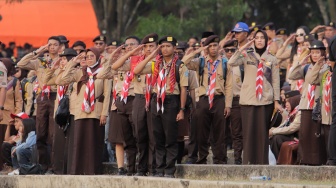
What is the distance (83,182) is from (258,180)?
266 cm

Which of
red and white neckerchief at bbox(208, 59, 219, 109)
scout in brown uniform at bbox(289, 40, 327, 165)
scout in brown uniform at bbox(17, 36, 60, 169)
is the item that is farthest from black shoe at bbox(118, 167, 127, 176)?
scout in brown uniform at bbox(289, 40, 327, 165)

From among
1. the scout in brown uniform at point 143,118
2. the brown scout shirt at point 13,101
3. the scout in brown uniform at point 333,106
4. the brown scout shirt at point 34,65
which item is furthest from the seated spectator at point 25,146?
A: the scout in brown uniform at point 333,106

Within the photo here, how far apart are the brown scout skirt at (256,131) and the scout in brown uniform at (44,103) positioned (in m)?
3.78

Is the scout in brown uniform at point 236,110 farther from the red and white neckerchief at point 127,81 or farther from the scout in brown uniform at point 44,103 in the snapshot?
the scout in brown uniform at point 44,103

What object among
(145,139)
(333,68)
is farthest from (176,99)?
(333,68)

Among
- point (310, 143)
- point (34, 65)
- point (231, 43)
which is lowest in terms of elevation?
point (310, 143)

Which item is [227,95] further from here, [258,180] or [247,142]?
[258,180]

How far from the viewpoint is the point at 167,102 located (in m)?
20.2

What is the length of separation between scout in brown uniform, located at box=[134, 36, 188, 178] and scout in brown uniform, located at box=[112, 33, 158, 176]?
9.1 inches

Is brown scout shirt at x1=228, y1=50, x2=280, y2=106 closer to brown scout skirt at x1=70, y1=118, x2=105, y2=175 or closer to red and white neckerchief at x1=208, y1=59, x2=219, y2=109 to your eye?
red and white neckerchief at x1=208, y1=59, x2=219, y2=109

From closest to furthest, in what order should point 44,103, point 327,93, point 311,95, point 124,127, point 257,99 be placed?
point 327,93 → point 311,95 → point 124,127 → point 257,99 → point 44,103

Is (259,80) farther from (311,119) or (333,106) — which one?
(333,106)

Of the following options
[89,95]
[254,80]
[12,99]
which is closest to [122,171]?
[89,95]

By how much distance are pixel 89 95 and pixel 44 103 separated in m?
2.39
